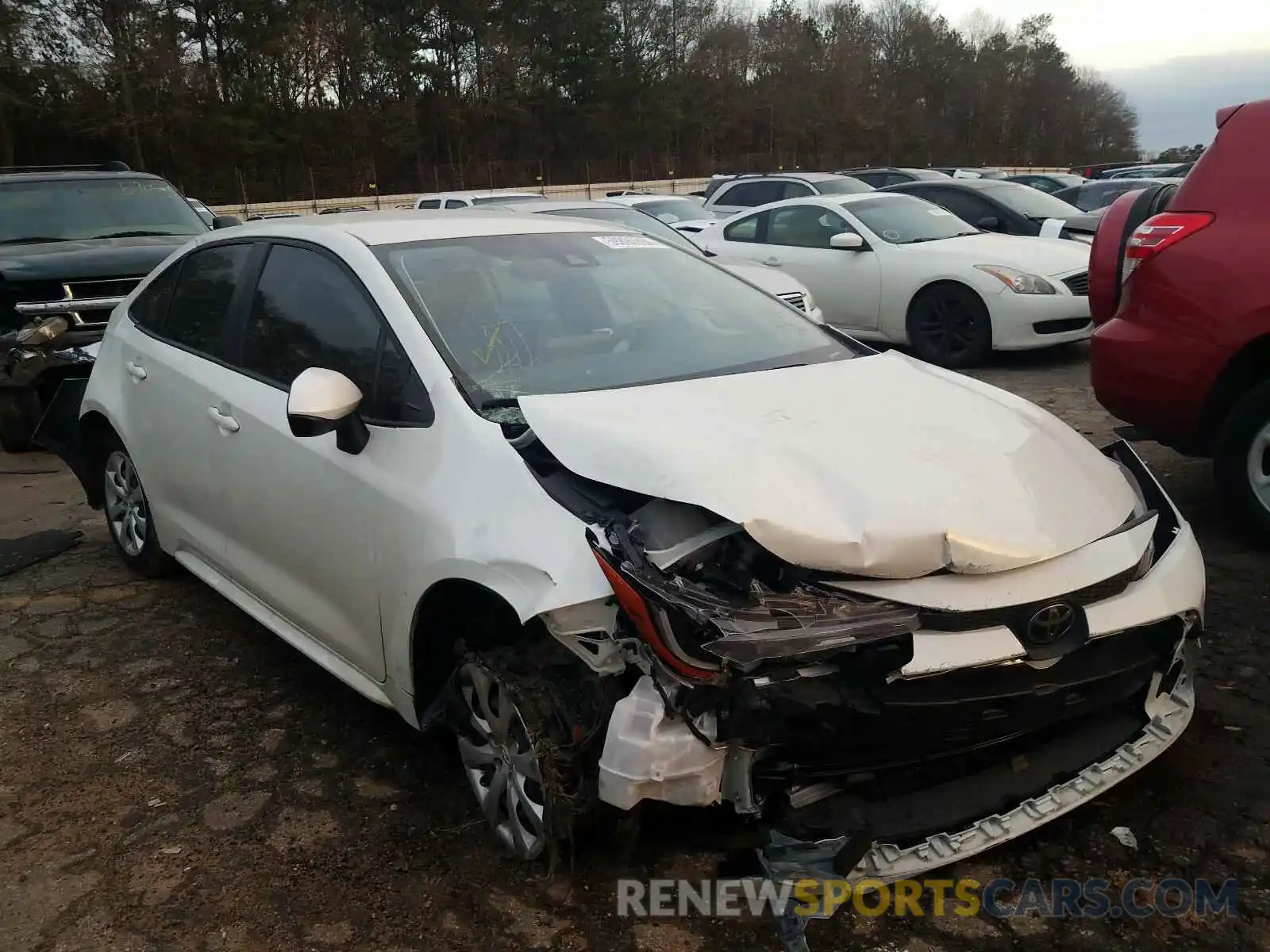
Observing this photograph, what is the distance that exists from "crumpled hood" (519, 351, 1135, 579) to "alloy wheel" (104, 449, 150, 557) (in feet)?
8.58

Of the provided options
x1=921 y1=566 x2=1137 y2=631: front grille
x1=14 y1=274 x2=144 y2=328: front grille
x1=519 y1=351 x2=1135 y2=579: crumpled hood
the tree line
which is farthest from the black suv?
the tree line

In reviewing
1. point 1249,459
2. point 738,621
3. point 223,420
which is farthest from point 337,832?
point 1249,459

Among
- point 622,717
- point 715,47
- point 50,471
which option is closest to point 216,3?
point 715,47

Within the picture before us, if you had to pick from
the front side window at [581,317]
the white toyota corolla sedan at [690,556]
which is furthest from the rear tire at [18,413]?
the front side window at [581,317]

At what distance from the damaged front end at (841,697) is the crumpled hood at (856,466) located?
0.30 feet

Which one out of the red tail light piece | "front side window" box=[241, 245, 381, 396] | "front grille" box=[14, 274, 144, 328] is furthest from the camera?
"front grille" box=[14, 274, 144, 328]

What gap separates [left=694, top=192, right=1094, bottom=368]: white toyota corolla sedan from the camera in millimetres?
8367

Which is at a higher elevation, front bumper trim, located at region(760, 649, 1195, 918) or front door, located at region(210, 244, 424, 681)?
front door, located at region(210, 244, 424, 681)

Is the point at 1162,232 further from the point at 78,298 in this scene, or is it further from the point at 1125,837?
the point at 78,298

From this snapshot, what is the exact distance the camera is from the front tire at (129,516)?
4578mm

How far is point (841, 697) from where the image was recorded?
2.20 m

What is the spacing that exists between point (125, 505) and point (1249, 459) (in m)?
4.93

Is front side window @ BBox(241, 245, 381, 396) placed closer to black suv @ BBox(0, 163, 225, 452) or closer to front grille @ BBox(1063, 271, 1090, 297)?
black suv @ BBox(0, 163, 225, 452)

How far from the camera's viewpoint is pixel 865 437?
105 inches
